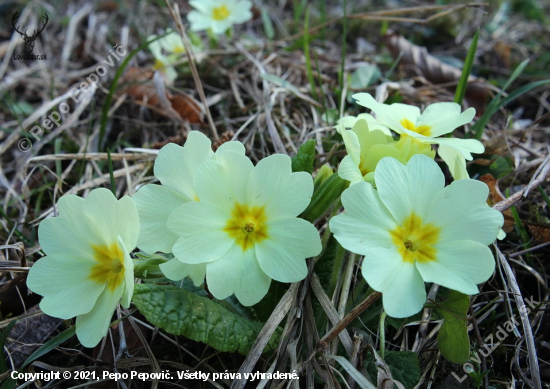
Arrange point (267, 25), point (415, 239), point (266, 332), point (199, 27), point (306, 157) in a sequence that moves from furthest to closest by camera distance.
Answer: point (267, 25), point (199, 27), point (306, 157), point (266, 332), point (415, 239)

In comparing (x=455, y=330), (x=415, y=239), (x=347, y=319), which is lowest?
(x=455, y=330)

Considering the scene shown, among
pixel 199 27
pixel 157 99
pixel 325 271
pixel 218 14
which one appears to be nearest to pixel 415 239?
pixel 325 271

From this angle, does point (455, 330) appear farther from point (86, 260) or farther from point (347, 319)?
point (86, 260)

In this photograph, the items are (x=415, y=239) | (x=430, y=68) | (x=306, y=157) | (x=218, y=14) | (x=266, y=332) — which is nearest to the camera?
(x=415, y=239)

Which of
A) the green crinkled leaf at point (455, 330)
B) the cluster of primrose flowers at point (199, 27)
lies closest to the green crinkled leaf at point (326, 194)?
the green crinkled leaf at point (455, 330)

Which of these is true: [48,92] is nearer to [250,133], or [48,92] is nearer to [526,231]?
[250,133]

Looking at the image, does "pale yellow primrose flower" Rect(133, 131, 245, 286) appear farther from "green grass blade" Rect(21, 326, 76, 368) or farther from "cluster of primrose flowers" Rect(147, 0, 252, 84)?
"cluster of primrose flowers" Rect(147, 0, 252, 84)

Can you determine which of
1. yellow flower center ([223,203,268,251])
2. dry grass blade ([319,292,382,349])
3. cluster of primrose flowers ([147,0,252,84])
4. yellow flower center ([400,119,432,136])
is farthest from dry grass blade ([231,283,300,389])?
cluster of primrose flowers ([147,0,252,84])
